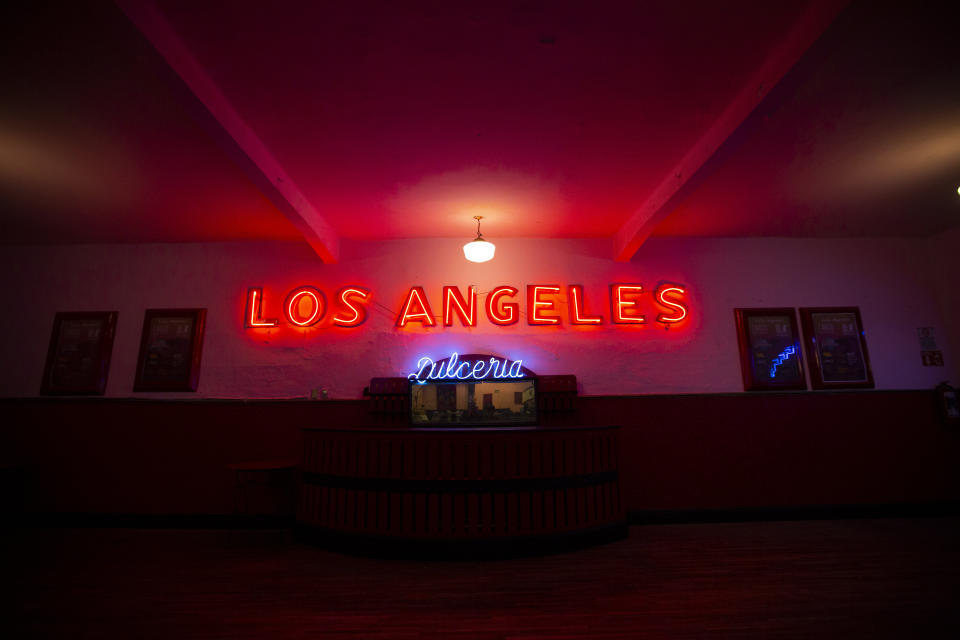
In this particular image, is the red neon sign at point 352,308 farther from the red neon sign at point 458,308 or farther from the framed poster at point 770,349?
the framed poster at point 770,349

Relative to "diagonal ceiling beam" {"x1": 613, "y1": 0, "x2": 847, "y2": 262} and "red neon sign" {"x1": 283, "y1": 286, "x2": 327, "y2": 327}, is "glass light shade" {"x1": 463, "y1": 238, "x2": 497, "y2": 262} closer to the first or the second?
"diagonal ceiling beam" {"x1": 613, "y1": 0, "x2": 847, "y2": 262}

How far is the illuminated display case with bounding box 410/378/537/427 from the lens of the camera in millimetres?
5766

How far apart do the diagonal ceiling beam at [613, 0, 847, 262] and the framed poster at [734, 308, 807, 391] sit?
1895mm

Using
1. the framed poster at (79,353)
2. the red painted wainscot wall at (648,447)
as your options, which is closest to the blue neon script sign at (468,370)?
the red painted wainscot wall at (648,447)

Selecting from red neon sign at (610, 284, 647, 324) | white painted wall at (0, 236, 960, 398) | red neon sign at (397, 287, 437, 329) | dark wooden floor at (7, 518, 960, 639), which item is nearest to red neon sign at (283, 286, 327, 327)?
white painted wall at (0, 236, 960, 398)

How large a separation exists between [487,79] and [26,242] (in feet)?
23.0

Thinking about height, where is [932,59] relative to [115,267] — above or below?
above

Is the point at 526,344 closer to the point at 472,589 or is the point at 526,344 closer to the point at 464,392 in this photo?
the point at 464,392

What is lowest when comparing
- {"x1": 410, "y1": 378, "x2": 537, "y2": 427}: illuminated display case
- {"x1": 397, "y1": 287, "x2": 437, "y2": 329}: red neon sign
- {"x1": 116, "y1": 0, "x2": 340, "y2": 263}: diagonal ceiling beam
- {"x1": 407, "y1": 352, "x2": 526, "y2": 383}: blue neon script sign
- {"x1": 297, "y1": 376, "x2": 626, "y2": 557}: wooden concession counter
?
{"x1": 297, "y1": 376, "x2": 626, "y2": 557}: wooden concession counter

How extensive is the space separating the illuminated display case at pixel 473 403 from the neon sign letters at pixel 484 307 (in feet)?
2.71

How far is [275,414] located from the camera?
5859 mm

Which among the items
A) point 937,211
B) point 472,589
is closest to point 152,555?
point 472,589

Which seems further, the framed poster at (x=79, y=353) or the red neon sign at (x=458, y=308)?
the red neon sign at (x=458, y=308)

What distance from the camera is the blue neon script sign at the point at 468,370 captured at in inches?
233
